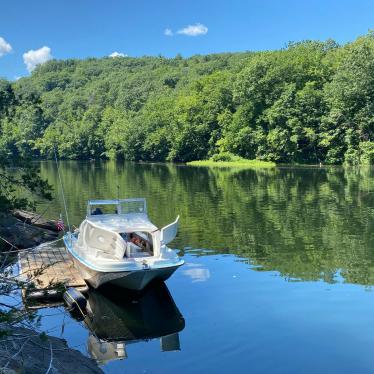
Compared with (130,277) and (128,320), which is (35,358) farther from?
(130,277)

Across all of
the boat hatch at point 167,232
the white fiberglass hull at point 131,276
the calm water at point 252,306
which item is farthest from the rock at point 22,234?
the boat hatch at point 167,232

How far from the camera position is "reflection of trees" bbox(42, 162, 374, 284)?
2305cm

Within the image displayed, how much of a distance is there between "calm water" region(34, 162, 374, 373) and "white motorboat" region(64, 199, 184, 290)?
3.62ft

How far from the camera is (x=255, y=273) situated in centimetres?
2116

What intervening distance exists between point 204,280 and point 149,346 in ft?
21.0

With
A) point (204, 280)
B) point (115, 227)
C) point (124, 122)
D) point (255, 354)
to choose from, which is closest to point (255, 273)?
point (204, 280)

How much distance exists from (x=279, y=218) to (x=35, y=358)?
2592cm

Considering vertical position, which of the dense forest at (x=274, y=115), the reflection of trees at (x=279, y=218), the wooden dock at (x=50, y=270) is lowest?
the reflection of trees at (x=279, y=218)

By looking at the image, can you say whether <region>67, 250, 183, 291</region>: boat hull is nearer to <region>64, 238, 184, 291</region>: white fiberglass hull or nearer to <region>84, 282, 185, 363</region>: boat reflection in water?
<region>64, 238, 184, 291</region>: white fiberglass hull

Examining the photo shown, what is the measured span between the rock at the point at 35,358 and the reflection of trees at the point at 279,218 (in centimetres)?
1131

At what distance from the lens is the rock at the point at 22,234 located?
25669 millimetres

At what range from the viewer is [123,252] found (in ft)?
58.4

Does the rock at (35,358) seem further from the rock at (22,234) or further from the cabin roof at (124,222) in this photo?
the rock at (22,234)

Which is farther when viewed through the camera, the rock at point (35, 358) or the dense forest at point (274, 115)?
the dense forest at point (274, 115)
